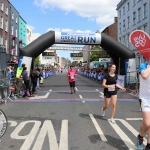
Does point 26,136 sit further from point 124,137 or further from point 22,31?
point 22,31

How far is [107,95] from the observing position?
689 centimetres

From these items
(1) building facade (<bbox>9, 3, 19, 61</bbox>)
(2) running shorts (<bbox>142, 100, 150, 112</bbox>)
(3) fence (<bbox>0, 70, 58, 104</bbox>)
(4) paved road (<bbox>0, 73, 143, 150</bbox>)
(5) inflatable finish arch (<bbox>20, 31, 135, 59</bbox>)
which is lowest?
(4) paved road (<bbox>0, 73, 143, 150</bbox>)

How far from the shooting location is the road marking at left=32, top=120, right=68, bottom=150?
4512 millimetres

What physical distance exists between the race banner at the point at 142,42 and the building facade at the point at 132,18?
2939 cm

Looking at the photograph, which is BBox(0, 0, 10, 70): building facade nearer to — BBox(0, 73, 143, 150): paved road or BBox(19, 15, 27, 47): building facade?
BBox(19, 15, 27, 47): building facade

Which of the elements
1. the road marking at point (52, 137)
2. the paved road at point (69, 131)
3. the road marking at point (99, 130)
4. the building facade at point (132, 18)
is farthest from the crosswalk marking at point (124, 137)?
the building facade at point (132, 18)

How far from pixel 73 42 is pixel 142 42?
14.5 m

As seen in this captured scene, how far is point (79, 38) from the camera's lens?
18.1m

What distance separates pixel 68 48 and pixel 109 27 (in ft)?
126

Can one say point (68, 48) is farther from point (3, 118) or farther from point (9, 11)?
point (3, 118)

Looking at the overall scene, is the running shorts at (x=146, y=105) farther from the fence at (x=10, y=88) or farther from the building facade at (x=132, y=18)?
the building facade at (x=132, y=18)

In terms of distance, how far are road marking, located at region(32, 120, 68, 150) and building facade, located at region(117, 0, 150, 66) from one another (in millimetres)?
28954

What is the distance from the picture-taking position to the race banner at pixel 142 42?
3.81m

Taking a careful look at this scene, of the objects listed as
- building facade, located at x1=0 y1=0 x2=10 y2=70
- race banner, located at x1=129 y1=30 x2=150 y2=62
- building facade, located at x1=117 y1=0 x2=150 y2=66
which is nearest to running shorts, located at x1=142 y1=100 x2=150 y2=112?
race banner, located at x1=129 y1=30 x2=150 y2=62
